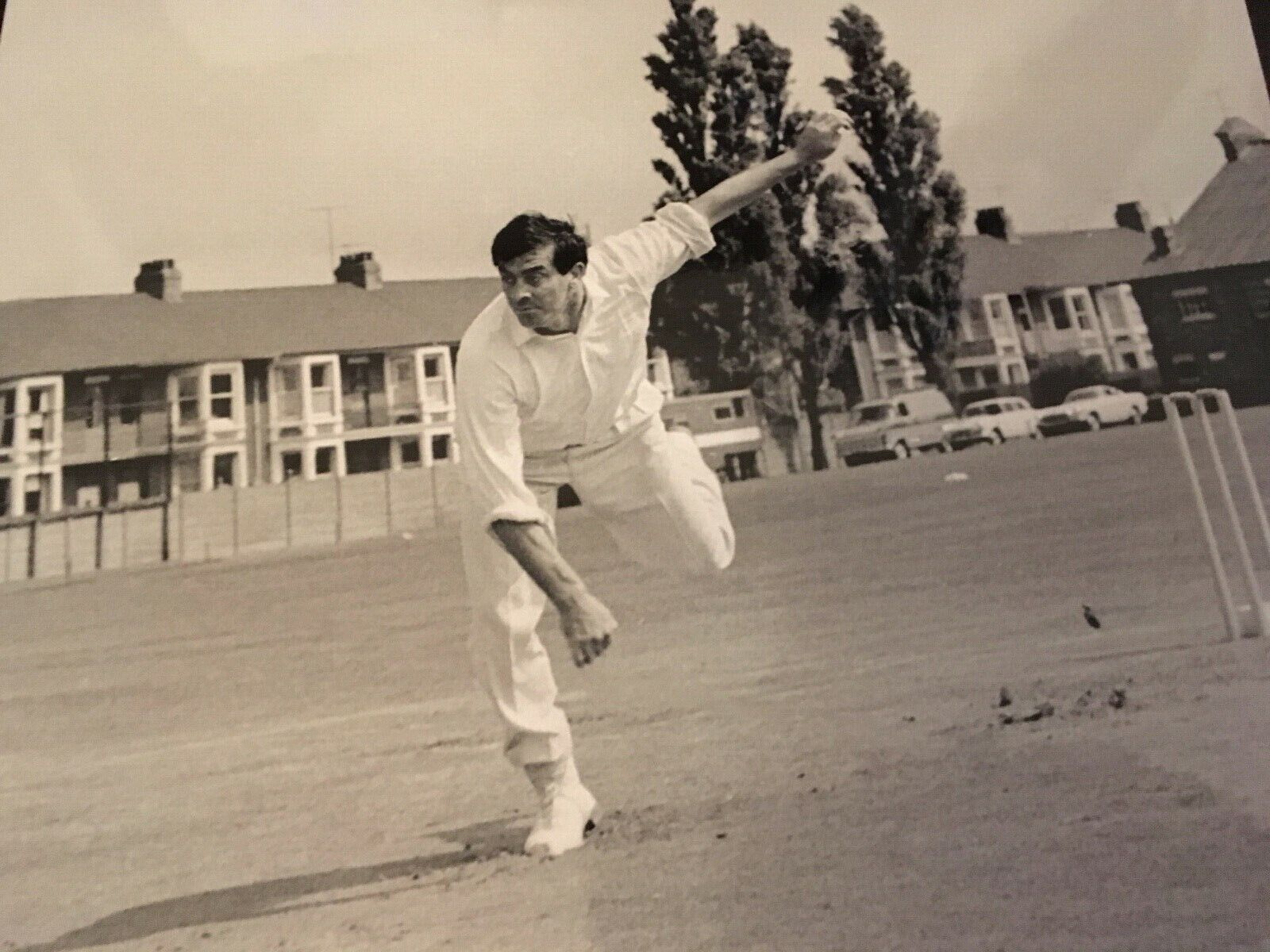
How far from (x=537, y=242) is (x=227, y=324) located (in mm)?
770

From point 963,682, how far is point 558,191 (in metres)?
1.40

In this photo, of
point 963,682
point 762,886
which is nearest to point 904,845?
point 762,886

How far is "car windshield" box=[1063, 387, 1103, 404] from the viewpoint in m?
2.19

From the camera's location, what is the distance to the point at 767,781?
63.7 inches

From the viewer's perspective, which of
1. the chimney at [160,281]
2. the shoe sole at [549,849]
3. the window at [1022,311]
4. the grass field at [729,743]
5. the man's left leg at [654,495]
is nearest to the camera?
the grass field at [729,743]

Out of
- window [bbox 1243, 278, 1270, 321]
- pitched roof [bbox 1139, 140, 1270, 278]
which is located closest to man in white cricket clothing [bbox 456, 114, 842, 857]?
pitched roof [bbox 1139, 140, 1270, 278]

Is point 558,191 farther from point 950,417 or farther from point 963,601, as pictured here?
point 963,601

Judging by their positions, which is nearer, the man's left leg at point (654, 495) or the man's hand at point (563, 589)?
the man's hand at point (563, 589)

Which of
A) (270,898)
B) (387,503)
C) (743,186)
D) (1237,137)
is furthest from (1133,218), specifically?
(270,898)

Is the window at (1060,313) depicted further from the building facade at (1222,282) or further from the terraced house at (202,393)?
the terraced house at (202,393)

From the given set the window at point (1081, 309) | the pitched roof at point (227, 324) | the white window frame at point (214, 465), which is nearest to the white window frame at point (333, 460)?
the white window frame at point (214, 465)

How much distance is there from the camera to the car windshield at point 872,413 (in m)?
2.13

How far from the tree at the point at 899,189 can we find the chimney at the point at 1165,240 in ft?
1.70

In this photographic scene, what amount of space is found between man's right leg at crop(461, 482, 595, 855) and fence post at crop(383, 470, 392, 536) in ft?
0.86
